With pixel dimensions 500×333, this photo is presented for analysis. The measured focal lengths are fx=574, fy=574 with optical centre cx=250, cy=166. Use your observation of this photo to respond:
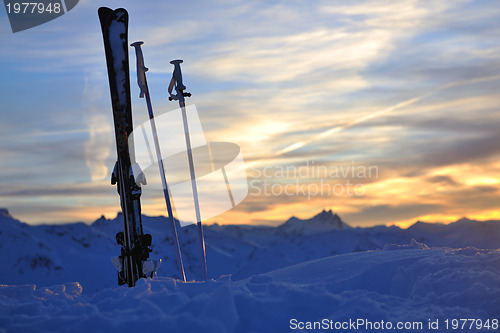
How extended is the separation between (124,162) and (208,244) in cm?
14010

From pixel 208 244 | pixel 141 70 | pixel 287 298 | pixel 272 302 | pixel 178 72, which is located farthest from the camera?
pixel 208 244

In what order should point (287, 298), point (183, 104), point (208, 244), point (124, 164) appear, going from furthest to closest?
1. point (208, 244)
2. point (183, 104)
3. point (124, 164)
4. point (287, 298)

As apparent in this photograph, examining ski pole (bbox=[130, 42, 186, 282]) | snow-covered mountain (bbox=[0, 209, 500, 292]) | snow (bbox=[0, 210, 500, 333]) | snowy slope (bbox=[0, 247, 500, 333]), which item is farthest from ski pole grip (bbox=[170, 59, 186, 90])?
snow-covered mountain (bbox=[0, 209, 500, 292])

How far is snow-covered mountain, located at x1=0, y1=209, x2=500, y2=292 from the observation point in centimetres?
11112

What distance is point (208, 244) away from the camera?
150500 millimetres

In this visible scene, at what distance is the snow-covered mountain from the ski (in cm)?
8015

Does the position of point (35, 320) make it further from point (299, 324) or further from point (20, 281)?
point (20, 281)

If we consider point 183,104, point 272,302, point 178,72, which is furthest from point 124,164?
point 272,302

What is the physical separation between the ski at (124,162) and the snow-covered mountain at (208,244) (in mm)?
80146

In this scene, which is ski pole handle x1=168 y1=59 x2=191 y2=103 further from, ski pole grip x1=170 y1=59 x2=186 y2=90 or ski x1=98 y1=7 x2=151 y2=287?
ski x1=98 y1=7 x2=151 y2=287

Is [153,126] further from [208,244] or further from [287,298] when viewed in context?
[208,244]

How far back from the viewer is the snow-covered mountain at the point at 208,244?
365 feet

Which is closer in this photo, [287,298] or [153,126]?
[287,298]

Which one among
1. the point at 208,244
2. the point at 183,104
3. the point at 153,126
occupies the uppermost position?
the point at 183,104
